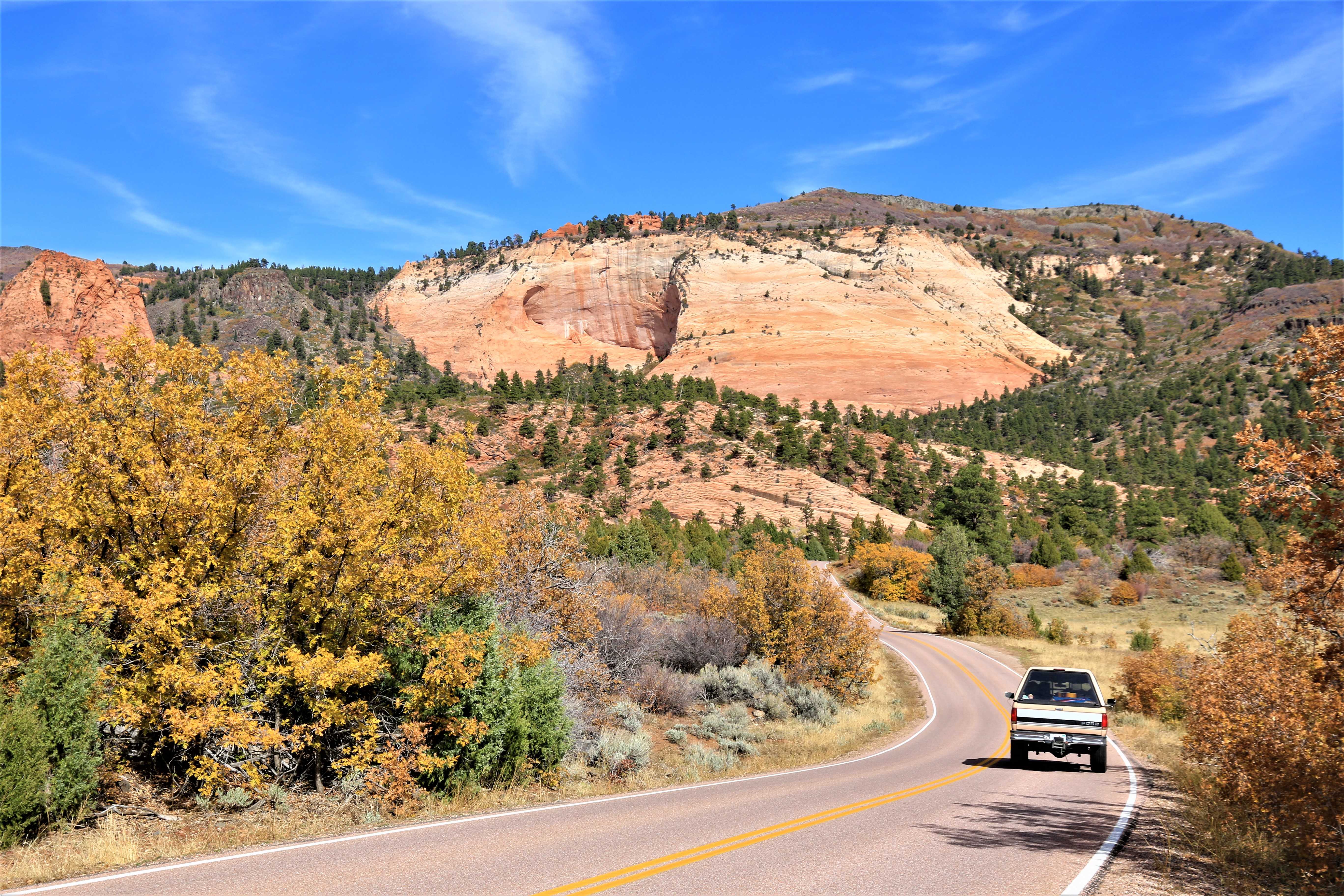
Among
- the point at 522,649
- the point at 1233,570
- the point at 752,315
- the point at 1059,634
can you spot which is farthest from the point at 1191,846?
the point at 752,315

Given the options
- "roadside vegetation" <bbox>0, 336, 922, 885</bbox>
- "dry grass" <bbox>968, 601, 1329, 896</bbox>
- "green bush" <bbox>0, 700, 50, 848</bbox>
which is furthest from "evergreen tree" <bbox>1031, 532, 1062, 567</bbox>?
"green bush" <bbox>0, 700, 50, 848</bbox>

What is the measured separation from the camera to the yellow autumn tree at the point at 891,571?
194 ft

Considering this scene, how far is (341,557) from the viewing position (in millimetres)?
11477

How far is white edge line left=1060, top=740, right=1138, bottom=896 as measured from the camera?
7371mm

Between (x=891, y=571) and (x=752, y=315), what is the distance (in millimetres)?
70325

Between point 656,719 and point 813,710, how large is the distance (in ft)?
18.8

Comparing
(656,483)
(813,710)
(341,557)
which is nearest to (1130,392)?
(656,483)

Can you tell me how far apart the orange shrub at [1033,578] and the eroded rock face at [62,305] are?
Answer: 7431 centimetres

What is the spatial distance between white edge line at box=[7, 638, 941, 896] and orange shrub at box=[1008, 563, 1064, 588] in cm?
4762

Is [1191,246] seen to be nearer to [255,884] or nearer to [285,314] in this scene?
[285,314]

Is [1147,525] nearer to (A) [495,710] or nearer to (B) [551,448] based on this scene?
(B) [551,448]

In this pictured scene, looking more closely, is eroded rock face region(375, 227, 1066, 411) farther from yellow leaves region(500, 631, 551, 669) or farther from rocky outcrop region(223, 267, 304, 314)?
yellow leaves region(500, 631, 551, 669)

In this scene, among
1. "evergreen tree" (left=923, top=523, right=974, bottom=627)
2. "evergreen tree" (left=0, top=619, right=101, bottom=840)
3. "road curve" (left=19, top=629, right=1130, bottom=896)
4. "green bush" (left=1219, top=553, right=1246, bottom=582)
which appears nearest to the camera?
"road curve" (left=19, top=629, right=1130, bottom=896)

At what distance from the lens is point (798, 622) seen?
1101 inches
